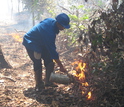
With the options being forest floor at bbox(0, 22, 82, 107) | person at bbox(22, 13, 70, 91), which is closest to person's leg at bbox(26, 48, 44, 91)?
person at bbox(22, 13, 70, 91)

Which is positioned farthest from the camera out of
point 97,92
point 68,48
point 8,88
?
point 68,48

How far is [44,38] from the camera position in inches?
138

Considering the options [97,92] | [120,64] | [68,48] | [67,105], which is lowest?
[67,105]

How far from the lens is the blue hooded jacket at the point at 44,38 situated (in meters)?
3.46

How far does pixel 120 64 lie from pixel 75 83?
1310 mm

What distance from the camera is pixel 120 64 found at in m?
2.71

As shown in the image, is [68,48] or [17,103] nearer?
[17,103]

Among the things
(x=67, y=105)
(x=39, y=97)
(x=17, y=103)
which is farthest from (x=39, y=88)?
(x=67, y=105)

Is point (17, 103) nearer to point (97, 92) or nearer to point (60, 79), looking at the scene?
point (60, 79)

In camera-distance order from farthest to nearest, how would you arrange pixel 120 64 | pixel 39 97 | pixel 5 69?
pixel 5 69
pixel 39 97
pixel 120 64

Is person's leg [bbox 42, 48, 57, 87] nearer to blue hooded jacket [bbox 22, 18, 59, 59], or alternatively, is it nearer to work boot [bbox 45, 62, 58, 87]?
work boot [bbox 45, 62, 58, 87]

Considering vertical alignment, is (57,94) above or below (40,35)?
below

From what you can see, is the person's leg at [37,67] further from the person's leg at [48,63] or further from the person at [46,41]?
the person's leg at [48,63]

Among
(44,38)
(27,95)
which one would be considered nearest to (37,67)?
(27,95)
